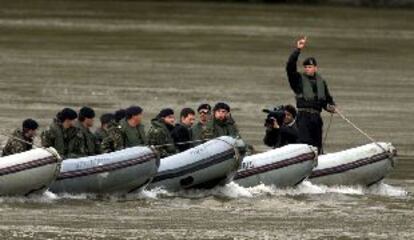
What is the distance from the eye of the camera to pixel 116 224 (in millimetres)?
19922

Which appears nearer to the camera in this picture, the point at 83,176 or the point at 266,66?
the point at 83,176

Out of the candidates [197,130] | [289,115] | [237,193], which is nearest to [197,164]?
[237,193]

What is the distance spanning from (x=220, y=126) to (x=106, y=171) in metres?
2.44

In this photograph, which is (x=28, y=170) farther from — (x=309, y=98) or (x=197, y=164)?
(x=309, y=98)

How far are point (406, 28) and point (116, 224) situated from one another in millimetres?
40428

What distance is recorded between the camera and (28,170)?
68.2 ft

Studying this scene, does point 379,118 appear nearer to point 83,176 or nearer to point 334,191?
point 334,191

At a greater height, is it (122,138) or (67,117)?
(67,117)

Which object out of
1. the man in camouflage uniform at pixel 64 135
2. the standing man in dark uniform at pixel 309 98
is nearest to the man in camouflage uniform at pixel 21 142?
the man in camouflage uniform at pixel 64 135

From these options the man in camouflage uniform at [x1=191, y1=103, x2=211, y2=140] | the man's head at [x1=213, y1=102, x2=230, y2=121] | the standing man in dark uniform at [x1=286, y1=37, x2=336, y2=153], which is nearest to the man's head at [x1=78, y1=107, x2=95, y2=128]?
the man in camouflage uniform at [x1=191, y1=103, x2=211, y2=140]

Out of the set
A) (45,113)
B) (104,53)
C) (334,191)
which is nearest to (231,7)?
(104,53)

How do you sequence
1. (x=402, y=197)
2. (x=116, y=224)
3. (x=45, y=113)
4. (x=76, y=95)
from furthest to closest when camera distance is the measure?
(x=76, y=95) < (x=45, y=113) < (x=402, y=197) < (x=116, y=224)

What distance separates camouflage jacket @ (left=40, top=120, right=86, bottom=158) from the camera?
22.1 meters

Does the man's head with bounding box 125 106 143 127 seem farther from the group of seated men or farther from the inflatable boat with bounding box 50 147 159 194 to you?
the inflatable boat with bounding box 50 147 159 194
